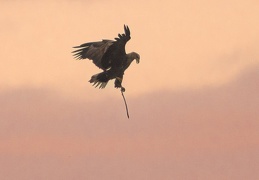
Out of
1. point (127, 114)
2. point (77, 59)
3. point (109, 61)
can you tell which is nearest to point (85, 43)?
point (77, 59)

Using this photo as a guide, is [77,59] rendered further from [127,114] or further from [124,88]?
[127,114]

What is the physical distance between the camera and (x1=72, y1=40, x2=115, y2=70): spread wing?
2399cm

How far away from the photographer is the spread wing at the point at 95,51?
24.0 m

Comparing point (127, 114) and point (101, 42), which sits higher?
point (101, 42)

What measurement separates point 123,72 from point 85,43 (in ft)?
9.92

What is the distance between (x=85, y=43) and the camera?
2586 cm

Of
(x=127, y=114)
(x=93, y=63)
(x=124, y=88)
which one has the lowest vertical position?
(x=127, y=114)

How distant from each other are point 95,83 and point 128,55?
→ 1.53 metres

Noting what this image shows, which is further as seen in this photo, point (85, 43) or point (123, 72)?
point (85, 43)

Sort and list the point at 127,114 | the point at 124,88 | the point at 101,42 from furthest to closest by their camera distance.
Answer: the point at 101,42
the point at 124,88
the point at 127,114

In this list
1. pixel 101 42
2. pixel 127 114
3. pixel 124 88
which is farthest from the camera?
pixel 101 42

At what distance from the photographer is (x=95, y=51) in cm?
2494

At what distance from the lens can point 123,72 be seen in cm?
2344

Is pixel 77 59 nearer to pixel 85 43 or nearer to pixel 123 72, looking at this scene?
pixel 85 43
